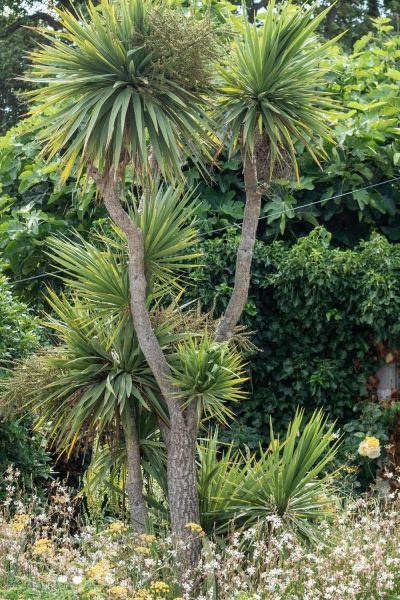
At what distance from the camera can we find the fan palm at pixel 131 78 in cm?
550

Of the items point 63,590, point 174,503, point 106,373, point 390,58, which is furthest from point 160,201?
point 390,58

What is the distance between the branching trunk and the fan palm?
37 cm

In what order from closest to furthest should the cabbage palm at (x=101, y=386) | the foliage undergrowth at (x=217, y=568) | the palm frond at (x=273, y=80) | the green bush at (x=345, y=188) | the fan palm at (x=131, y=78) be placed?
the foliage undergrowth at (x=217, y=568), the fan palm at (x=131, y=78), the palm frond at (x=273, y=80), the cabbage palm at (x=101, y=386), the green bush at (x=345, y=188)

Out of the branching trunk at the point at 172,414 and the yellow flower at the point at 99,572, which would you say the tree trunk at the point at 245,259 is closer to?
the branching trunk at the point at 172,414

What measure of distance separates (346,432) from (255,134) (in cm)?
325

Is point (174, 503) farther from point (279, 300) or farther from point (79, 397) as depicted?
point (279, 300)

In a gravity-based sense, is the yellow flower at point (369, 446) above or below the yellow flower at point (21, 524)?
below

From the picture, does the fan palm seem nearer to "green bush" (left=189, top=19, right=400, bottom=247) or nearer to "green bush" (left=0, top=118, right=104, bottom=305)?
"green bush" (left=189, top=19, right=400, bottom=247)

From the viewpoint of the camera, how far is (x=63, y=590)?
491 cm

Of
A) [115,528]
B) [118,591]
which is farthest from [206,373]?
[118,591]

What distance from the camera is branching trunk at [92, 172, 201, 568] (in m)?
5.86

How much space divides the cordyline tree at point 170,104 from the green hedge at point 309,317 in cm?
226

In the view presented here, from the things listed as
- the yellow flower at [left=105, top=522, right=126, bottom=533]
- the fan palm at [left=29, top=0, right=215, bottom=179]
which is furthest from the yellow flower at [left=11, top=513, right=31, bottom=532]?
the fan palm at [left=29, top=0, right=215, bottom=179]

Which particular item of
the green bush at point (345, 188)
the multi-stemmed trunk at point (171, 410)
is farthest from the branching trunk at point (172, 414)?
the green bush at point (345, 188)
